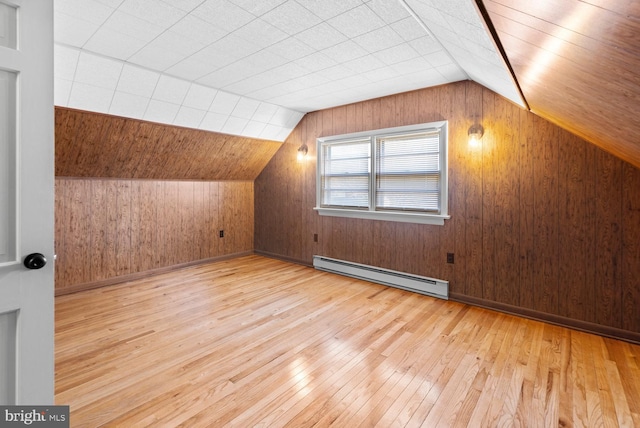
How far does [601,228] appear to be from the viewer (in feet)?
8.69

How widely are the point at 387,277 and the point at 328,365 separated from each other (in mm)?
1898

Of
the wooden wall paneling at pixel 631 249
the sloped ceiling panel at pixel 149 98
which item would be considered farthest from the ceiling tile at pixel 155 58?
the wooden wall paneling at pixel 631 249

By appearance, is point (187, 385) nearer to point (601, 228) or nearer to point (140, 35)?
point (140, 35)

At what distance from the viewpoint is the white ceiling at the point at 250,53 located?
1988 mm

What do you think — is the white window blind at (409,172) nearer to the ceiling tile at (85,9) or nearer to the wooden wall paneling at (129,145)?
Answer: the wooden wall paneling at (129,145)

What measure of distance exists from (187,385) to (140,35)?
2514 millimetres

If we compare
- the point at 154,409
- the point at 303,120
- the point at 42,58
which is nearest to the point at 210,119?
the point at 303,120

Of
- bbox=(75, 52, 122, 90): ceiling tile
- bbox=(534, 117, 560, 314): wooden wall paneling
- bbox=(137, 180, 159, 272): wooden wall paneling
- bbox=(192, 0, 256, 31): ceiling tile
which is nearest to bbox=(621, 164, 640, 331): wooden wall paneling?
bbox=(534, 117, 560, 314): wooden wall paneling

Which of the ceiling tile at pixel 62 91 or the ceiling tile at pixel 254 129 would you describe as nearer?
the ceiling tile at pixel 62 91

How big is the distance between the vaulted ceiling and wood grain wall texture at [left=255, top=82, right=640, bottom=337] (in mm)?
257

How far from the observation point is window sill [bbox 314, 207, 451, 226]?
3520 mm

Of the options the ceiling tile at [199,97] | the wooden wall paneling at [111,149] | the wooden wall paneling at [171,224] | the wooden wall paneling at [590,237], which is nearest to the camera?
the wooden wall paneling at [590,237]

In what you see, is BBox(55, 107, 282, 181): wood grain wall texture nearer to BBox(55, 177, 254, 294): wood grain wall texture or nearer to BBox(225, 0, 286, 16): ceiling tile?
BBox(55, 177, 254, 294): wood grain wall texture

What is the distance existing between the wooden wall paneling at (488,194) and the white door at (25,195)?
3.38 meters
